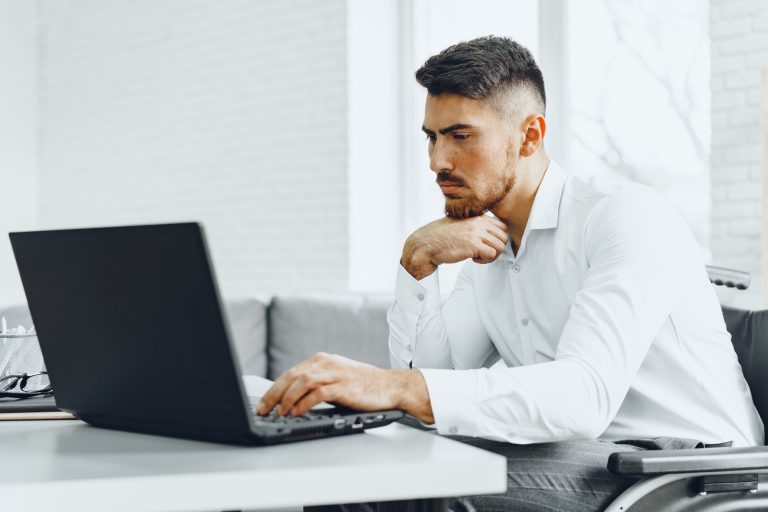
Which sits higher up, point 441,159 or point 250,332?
point 441,159

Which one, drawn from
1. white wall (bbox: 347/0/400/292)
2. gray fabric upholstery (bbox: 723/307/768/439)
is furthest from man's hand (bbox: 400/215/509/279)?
white wall (bbox: 347/0/400/292)

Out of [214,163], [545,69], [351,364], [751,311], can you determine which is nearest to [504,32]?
[545,69]

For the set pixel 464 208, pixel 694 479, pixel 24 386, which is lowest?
pixel 694 479

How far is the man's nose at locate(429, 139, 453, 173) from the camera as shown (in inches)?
71.9

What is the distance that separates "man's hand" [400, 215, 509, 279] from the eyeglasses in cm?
79

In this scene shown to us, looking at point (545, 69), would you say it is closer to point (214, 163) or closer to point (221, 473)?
point (214, 163)

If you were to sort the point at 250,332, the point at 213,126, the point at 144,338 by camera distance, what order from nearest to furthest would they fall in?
the point at 144,338 → the point at 250,332 → the point at 213,126

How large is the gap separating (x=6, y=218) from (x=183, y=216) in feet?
4.56

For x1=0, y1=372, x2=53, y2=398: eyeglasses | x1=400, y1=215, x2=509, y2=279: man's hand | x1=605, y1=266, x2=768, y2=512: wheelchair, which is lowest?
x1=605, y1=266, x2=768, y2=512: wheelchair

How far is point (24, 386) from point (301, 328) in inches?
85.0

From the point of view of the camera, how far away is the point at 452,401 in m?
1.21

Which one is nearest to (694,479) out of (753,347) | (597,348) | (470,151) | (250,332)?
Answer: (597,348)

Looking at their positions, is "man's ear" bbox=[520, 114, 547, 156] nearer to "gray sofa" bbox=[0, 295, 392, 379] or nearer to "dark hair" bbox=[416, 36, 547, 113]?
"dark hair" bbox=[416, 36, 547, 113]

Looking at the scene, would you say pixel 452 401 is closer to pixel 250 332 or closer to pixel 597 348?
pixel 597 348
